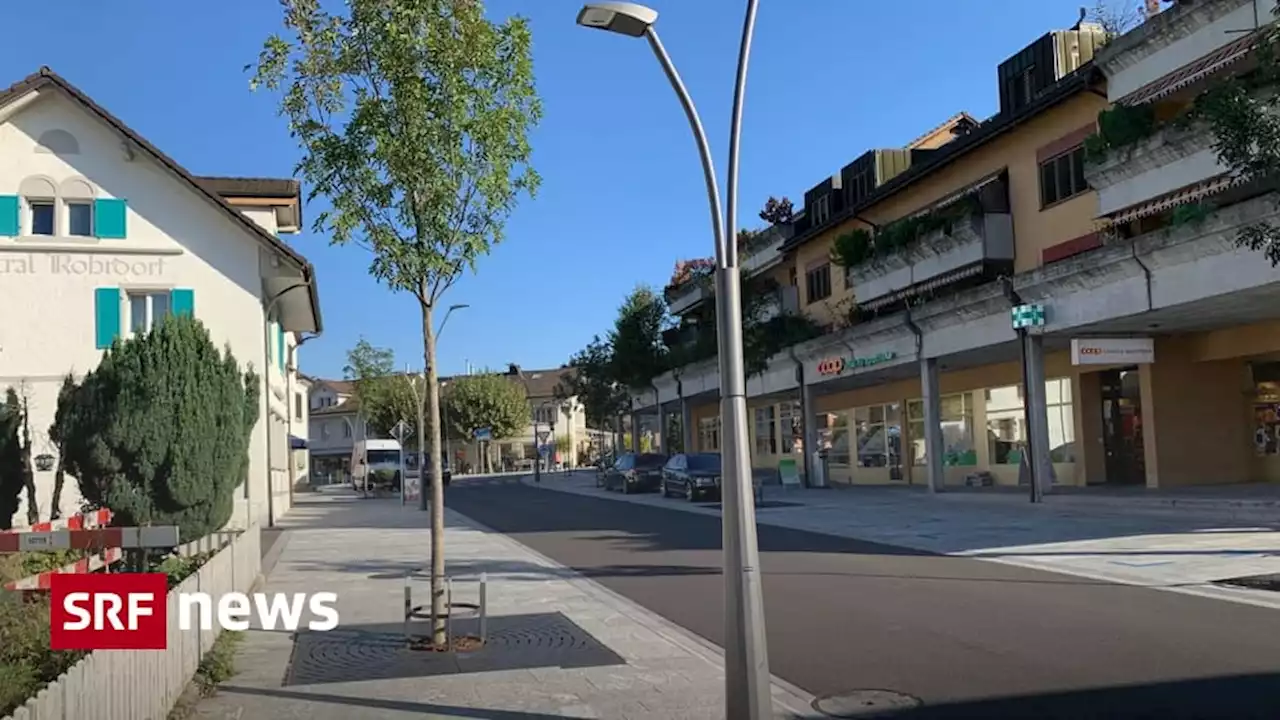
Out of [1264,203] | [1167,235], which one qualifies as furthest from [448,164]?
[1167,235]

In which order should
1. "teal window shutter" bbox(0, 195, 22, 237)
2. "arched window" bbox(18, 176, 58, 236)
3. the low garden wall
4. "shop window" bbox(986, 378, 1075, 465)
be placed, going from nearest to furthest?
the low garden wall, "teal window shutter" bbox(0, 195, 22, 237), "arched window" bbox(18, 176, 58, 236), "shop window" bbox(986, 378, 1075, 465)

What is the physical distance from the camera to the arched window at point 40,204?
25.4 metres

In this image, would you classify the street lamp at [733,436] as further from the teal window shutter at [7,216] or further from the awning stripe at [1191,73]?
the teal window shutter at [7,216]

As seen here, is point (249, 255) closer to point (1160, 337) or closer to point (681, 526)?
point (681, 526)

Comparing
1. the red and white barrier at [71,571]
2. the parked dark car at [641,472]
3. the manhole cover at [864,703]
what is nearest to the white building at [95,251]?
the red and white barrier at [71,571]

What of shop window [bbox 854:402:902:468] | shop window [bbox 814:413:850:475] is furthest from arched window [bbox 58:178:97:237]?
shop window [bbox 814:413:850:475]

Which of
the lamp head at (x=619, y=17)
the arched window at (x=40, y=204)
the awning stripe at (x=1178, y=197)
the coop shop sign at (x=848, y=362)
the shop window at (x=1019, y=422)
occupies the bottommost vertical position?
the shop window at (x=1019, y=422)

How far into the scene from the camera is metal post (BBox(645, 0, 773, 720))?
6.83 metres

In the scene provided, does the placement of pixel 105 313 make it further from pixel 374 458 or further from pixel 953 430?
pixel 374 458

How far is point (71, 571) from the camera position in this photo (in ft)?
32.3

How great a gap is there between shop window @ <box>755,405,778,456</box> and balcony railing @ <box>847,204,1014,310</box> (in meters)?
14.8

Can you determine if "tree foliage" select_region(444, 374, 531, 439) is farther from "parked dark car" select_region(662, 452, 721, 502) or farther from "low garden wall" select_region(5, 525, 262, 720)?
"low garden wall" select_region(5, 525, 262, 720)

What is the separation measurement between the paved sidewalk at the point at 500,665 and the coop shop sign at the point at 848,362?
18582mm

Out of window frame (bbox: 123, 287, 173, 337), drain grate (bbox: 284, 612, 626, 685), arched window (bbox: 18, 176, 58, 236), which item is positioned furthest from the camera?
window frame (bbox: 123, 287, 173, 337)
